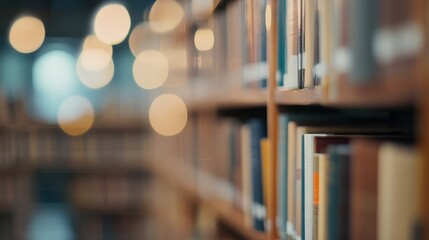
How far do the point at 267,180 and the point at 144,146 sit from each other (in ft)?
16.6

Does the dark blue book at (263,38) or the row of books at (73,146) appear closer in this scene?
the dark blue book at (263,38)

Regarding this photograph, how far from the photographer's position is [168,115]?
5.93m

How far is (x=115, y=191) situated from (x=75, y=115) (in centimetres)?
118

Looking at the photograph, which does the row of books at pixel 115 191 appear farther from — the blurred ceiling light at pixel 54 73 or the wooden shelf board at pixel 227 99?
the wooden shelf board at pixel 227 99

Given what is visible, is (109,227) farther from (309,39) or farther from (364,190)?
(364,190)

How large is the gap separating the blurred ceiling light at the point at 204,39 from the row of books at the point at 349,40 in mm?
1436

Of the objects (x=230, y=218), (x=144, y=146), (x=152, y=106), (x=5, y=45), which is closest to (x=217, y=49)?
(x=230, y=218)

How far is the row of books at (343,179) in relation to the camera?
3.67 feet

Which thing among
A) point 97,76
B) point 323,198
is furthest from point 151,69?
point 323,198

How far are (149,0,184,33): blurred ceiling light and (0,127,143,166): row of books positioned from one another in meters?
1.40

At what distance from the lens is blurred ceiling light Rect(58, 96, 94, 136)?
289 inches

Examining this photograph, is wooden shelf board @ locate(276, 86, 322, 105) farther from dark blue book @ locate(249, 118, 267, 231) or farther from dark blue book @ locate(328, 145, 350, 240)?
dark blue book @ locate(249, 118, 267, 231)

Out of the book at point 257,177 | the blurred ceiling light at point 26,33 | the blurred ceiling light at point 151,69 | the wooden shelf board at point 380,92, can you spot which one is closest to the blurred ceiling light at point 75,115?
the blurred ceiling light at point 151,69

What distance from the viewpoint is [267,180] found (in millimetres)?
2275
